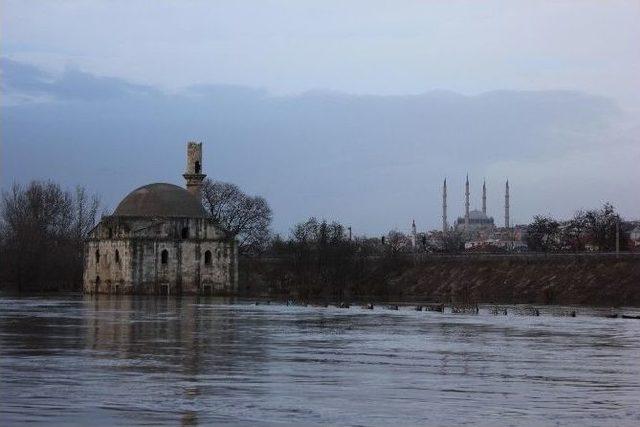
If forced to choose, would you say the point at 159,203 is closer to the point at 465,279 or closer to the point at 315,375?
the point at 465,279

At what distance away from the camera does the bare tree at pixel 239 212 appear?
413 feet

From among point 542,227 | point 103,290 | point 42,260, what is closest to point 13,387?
point 103,290

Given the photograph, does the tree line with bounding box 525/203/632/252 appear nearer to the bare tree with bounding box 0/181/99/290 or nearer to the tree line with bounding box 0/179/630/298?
the tree line with bounding box 0/179/630/298

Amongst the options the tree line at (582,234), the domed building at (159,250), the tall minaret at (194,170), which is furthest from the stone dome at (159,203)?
the tree line at (582,234)

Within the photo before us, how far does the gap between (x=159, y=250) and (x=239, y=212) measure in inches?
913

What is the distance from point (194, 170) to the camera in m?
116

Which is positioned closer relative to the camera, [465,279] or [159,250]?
[159,250]

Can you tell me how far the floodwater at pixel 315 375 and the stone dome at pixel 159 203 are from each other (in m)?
63.1

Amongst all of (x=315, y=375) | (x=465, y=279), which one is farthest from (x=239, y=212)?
(x=315, y=375)

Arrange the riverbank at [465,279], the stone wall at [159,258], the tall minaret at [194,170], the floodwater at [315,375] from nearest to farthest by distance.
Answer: the floodwater at [315,375]
the riverbank at [465,279]
the stone wall at [159,258]
the tall minaret at [194,170]

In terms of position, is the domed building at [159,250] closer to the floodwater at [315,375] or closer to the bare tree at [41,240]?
the bare tree at [41,240]

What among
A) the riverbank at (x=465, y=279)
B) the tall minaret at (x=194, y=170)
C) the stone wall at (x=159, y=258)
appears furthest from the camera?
the tall minaret at (x=194, y=170)

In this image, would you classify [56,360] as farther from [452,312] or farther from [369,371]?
[452,312]

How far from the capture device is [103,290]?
104 meters
